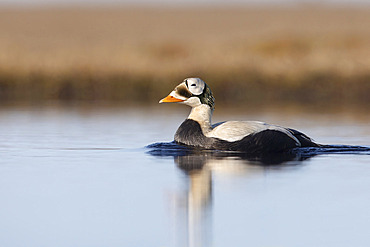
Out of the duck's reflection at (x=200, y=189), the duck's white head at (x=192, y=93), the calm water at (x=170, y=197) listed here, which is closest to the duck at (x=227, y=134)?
the duck's white head at (x=192, y=93)

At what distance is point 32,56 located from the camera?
22875 millimetres

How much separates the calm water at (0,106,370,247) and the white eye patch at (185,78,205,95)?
891 millimetres

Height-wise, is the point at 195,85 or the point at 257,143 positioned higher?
the point at 195,85

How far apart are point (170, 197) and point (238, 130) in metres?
2.99

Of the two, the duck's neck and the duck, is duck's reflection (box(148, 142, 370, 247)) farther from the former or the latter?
the duck's neck

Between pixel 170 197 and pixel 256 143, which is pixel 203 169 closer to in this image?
pixel 256 143

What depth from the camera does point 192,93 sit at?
397 inches

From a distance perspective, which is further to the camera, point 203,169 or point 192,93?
point 192,93

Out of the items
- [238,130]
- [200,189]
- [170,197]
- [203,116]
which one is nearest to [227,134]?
[238,130]

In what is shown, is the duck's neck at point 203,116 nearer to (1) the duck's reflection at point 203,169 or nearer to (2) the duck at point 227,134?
(2) the duck at point 227,134

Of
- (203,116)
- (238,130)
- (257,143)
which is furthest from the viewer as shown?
(203,116)

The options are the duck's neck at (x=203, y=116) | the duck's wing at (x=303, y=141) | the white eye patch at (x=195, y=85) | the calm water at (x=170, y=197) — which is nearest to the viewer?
the calm water at (x=170, y=197)

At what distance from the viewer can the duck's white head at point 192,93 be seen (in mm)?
10039

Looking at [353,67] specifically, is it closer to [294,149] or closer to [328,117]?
[328,117]
